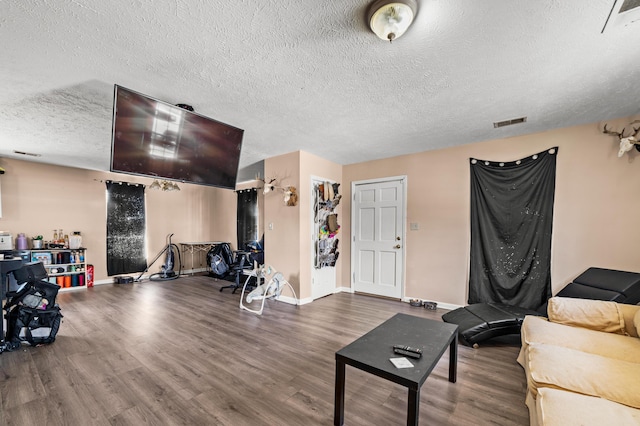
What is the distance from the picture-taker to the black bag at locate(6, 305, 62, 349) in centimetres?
273

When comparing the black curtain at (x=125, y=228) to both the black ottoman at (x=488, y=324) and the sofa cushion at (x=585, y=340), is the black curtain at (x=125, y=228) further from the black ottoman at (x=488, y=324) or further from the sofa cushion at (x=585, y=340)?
the sofa cushion at (x=585, y=340)

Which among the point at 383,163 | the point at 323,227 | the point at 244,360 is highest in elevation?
the point at 383,163

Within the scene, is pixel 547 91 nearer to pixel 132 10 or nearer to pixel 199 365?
pixel 132 10

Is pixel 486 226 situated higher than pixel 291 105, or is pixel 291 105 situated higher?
pixel 291 105

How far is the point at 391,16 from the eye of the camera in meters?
1.47

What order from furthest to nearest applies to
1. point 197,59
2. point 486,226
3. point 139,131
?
point 486,226, point 139,131, point 197,59

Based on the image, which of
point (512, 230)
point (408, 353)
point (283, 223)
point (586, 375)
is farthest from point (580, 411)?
point (283, 223)

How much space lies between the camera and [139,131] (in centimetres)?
217

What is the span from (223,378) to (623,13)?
3718mm

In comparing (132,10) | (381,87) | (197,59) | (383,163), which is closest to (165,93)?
(197,59)

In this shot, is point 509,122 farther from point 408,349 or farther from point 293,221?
point 293,221

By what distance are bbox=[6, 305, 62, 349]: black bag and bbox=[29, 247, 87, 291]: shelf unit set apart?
2741 millimetres

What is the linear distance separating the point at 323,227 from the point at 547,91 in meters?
3.44

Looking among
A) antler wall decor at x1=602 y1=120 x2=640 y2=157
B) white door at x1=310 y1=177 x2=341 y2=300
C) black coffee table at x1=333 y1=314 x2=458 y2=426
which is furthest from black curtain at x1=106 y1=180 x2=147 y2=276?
antler wall decor at x1=602 y1=120 x2=640 y2=157
